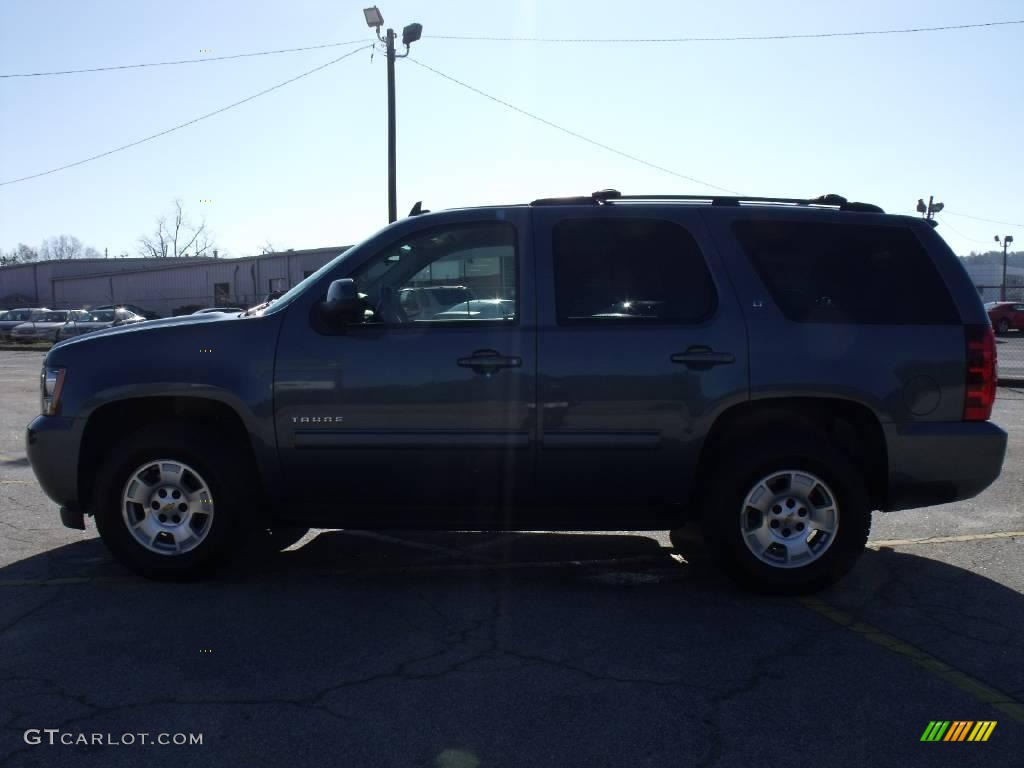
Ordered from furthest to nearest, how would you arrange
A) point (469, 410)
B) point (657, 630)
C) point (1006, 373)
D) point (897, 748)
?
point (1006, 373)
point (469, 410)
point (657, 630)
point (897, 748)

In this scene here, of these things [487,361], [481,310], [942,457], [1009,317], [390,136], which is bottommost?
[942,457]

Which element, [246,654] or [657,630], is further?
[657,630]

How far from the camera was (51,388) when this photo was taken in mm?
5152

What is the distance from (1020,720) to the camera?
3.53 m

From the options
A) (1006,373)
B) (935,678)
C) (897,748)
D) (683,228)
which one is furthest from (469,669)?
(1006,373)

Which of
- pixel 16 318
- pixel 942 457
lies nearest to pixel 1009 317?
pixel 942 457

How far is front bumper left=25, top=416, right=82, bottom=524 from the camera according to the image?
200 inches

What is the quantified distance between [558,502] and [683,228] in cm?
158

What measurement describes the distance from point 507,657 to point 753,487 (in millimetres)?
1606

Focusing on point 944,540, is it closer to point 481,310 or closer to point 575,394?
point 575,394

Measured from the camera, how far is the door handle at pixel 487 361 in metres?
4.86

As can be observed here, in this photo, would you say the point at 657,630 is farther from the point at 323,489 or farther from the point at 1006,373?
the point at 1006,373

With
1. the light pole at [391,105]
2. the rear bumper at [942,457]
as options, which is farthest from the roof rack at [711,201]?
the light pole at [391,105]

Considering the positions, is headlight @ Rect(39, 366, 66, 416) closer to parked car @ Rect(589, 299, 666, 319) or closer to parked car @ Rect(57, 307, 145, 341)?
parked car @ Rect(589, 299, 666, 319)
